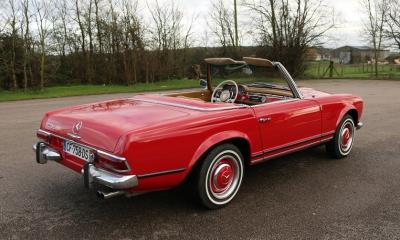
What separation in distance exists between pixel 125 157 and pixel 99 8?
25652 mm

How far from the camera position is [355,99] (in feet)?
17.8

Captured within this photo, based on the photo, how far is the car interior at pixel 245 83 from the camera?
15.2 ft

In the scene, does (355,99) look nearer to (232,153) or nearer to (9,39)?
(232,153)

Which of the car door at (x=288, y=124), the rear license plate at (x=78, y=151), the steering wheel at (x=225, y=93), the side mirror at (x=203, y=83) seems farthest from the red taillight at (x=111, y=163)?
the side mirror at (x=203, y=83)

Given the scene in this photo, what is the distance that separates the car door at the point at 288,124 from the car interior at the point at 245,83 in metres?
0.30

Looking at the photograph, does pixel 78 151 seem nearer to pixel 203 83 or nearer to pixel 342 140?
pixel 203 83

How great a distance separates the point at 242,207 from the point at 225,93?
1.71m

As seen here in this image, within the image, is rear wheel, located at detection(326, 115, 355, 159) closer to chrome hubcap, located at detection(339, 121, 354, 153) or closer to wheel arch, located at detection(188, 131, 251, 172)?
chrome hubcap, located at detection(339, 121, 354, 153)

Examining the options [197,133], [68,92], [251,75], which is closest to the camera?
[197,133]

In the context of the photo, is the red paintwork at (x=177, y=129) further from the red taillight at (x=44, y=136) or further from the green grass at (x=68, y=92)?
the green grass at (x=68, y=92)

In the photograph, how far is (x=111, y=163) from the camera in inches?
117

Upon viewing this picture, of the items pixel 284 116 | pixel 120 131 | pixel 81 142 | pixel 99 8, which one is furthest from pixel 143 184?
pixel 99 8

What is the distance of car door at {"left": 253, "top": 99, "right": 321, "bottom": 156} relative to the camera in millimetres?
3900

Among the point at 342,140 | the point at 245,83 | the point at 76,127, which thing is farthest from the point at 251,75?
the point at 76,127
